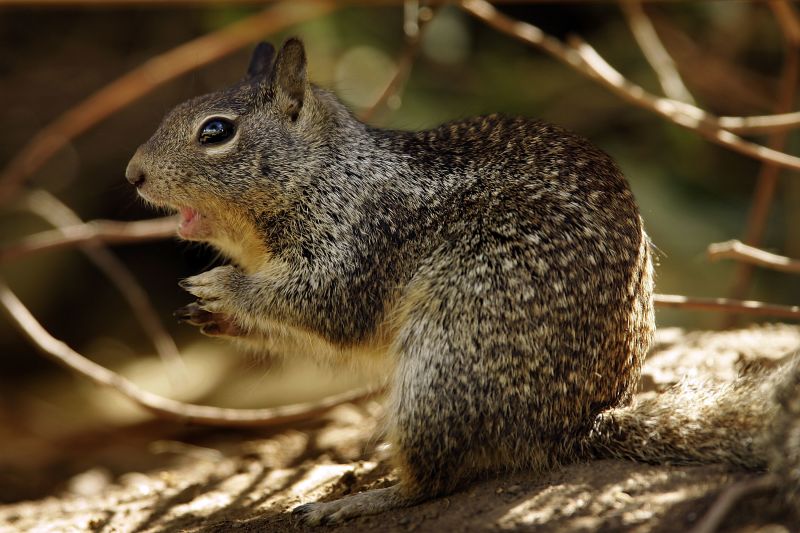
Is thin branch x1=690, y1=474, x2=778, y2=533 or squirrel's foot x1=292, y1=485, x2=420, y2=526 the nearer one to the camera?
thin branch x1=690, y1=474, x2=778, y2=533

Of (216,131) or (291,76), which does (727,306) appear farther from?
(216,131)

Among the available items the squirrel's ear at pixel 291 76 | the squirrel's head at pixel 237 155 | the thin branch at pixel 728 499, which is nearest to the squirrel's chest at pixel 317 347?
the squirrel's head at pixel 237 155

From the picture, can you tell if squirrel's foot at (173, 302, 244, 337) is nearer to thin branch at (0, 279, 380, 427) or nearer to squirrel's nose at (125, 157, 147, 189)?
squirrel's nose at (125, 157, 147, 189)

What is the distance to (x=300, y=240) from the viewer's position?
3.30 meters

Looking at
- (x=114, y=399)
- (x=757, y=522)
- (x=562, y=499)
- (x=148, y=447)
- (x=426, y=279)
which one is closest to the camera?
(x=757, y=522)

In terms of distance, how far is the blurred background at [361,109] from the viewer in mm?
6281

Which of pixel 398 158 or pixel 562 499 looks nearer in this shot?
pixel 562 499

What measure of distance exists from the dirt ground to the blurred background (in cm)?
97

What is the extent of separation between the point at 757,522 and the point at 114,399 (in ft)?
15.5

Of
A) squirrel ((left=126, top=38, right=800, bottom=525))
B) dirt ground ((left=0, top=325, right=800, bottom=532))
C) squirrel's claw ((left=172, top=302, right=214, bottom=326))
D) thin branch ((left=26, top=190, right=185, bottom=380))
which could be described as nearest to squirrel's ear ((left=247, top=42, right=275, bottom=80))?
squirrel ((left=126, top=38, right=800, bottom=525))

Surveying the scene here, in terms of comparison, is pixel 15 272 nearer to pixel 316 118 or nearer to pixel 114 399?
pixel 114 399

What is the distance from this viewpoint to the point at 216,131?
336 cm

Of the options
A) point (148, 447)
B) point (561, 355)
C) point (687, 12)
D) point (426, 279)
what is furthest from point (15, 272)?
point (687, 12)

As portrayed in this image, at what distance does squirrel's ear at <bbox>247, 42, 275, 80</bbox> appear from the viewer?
3920mm
